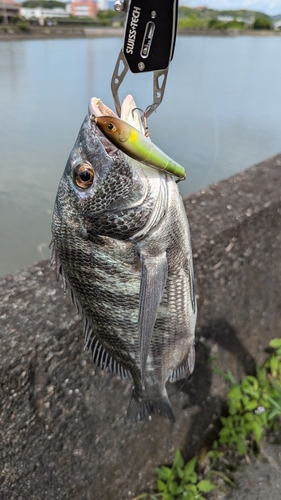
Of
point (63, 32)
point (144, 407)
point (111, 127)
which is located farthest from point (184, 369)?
point (63, 32)

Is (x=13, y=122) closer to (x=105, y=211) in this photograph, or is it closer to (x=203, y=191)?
(x=203, y=191)

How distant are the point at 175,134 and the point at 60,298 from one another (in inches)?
106

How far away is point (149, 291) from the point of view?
0.95 metres

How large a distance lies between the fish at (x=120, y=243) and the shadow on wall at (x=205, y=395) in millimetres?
877

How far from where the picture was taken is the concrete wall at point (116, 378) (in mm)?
1227

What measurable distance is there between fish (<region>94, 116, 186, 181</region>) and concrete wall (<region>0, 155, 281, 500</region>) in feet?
2.36

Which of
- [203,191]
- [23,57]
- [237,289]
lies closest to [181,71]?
[23,57]

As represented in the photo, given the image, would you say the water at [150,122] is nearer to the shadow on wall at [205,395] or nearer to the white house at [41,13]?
the shadow on wall at [205,395]

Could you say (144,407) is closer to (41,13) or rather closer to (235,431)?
(235,431)

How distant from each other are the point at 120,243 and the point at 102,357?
43 centimetres

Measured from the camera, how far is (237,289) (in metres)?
2.04

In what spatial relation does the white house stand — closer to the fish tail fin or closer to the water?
the water

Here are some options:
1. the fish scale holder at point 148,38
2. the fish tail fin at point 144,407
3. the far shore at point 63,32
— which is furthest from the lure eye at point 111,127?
the far shore at point 63,32

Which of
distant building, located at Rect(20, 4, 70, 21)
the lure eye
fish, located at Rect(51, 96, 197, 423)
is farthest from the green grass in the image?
distant building, located at Rect(20, 4, 70, 21)
